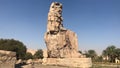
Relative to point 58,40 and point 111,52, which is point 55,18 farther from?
point 111,52

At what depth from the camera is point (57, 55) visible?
2505 centimetres

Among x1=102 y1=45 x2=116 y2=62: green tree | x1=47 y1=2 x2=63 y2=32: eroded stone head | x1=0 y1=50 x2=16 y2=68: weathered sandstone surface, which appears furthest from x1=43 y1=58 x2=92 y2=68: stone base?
x1=102 y1=45 x2=116 y2=62: green tree

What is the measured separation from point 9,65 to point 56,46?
18.5 metres

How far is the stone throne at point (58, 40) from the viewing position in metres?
24.9

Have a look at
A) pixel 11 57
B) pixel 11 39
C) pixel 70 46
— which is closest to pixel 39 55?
pixel 11 39

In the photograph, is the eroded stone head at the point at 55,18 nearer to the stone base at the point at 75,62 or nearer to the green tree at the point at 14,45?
the stone base at the point at 75,62

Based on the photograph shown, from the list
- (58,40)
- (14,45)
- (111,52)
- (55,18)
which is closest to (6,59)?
(58,40)

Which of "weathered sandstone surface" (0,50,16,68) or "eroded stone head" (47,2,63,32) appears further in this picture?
"eroded stone head" (47,2,63,32)

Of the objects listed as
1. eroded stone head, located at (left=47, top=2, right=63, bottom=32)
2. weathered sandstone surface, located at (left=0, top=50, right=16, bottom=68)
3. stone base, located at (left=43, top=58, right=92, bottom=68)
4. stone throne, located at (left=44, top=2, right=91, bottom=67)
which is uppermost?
eroded stone head, located at (left=47, top=2, right=63, bottom=32)

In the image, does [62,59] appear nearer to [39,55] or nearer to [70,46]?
[70,46]

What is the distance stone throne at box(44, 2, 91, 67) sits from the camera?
24.9 metres

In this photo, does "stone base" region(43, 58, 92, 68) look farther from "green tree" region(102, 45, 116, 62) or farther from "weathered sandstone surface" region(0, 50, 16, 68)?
"green tree" region(102, 45, 116, 62)

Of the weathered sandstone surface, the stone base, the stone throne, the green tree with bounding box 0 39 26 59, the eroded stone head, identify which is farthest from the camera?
the green tree with bounding box 0 39 26 59

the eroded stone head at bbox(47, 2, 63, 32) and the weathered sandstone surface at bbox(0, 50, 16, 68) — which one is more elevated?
the eroded stone head at bbox(47, 2, 63, 32)
